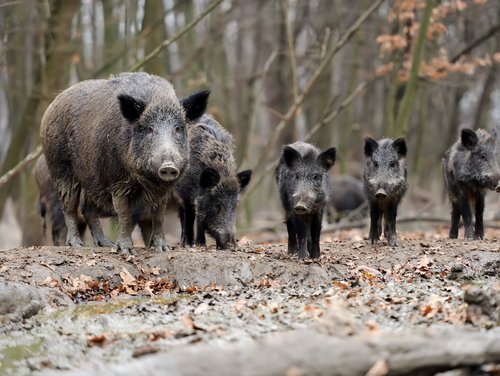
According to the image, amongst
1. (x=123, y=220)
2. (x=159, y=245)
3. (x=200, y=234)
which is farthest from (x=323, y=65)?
(x=123, y=220)

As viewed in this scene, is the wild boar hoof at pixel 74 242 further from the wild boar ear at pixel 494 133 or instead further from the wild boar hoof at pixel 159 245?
the wild boar ear at pixel 494 133

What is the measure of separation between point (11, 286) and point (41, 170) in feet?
18.8

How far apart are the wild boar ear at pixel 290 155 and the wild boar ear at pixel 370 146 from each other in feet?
5.65

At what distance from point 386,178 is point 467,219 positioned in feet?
5.93

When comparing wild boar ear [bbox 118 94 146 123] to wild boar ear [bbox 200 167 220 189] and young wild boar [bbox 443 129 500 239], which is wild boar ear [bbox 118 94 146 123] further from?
young wild boar [bbox 443 129 500 239]

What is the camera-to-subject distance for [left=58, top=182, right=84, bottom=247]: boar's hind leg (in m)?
11.0

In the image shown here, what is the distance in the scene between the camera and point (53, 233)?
12.5 m

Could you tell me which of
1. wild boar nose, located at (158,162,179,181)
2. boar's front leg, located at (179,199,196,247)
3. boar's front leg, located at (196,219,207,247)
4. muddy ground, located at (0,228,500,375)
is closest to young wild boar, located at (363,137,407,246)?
muddy ground, located at (0,228,500,375)

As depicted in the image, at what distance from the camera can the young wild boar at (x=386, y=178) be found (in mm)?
11312

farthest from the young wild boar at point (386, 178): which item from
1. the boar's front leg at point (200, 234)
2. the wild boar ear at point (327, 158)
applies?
the boar's front leg at point (200, 234)

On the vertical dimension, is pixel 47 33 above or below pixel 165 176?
above

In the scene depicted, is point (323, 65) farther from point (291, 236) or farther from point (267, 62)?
point (291, 236)

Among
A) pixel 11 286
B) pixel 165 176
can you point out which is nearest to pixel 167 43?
pixel 165 176

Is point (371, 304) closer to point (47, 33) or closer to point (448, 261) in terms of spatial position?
point (448, 261)
